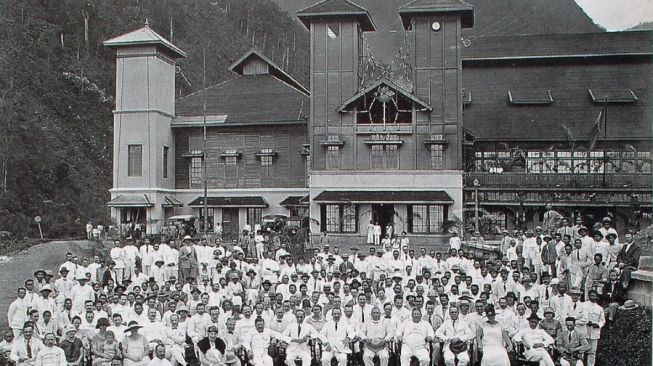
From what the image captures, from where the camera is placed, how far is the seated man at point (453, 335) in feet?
41.3

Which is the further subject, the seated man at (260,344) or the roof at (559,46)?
the roof at (559,46)

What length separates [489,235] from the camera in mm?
28984

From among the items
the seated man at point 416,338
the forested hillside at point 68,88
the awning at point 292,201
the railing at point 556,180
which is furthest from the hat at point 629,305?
the forested hillside at point 68,88

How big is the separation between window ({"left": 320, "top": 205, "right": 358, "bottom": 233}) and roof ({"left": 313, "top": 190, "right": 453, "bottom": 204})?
669 mm

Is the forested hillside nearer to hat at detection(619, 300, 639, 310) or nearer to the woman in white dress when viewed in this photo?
the woman in white dress

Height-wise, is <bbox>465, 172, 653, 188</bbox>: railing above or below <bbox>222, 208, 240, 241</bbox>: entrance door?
above

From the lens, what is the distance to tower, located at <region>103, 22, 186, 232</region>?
33969 mm

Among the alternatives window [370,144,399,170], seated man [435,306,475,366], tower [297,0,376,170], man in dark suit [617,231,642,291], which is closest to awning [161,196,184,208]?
tower [297,0,376,170]

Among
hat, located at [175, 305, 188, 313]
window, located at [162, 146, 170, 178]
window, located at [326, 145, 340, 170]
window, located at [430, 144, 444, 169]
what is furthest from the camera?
window, located at [162, 146, 170, 178]

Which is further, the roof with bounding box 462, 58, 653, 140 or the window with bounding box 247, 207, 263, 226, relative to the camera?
the window with bounding box 247, 207, 263, 226

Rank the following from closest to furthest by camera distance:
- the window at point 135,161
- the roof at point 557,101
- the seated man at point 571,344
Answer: the seated man at point 571,344
the roof at point 557,101
the window at point 135,161

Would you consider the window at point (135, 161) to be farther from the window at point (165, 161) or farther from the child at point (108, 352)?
the child at point (108, 352)

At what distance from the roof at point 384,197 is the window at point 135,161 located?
30.9 feet

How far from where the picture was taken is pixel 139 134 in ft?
112
